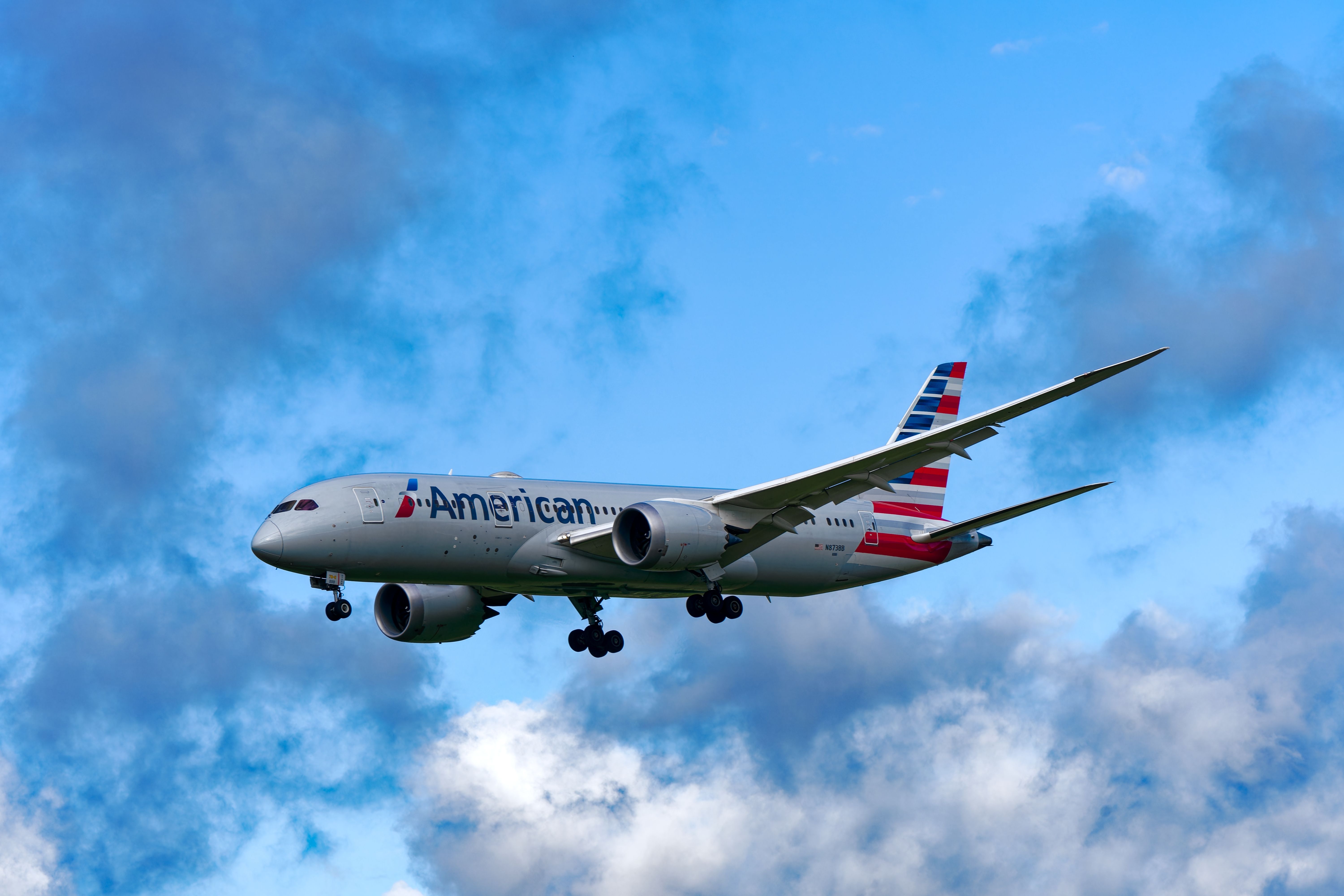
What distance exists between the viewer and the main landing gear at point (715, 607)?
46.4 meters

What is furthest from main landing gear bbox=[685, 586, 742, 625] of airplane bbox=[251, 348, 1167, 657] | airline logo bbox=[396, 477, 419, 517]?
airline logo bbox=[396, 477, 419, 517]

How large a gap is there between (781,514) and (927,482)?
999 cm

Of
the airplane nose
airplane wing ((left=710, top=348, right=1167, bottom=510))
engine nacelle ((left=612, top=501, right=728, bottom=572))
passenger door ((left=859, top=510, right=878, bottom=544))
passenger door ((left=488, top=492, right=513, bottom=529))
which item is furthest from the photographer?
passenger door ((left=859, top=510, right=878, bottom=544))

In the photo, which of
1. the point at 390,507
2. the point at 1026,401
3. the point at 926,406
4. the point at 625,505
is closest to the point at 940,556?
the point at 926,406

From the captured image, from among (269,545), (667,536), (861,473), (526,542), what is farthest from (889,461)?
(269,545)

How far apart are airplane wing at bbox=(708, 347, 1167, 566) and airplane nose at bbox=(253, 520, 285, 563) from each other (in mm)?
12557

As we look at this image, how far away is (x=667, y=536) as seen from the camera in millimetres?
42438

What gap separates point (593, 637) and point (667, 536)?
8232mm

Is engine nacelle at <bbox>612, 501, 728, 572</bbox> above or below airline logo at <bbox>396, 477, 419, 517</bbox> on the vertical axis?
below

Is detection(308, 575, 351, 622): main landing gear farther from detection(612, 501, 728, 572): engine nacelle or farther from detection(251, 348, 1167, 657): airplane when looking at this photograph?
detection(612, 501, 728, 572): engine nacelle

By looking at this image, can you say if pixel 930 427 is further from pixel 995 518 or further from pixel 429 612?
pixel 429 612

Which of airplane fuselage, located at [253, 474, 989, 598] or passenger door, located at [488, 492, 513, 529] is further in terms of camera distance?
passenger door, located at [488, 492, 513, 529]

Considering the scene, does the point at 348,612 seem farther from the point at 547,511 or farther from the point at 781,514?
the point at 781,514

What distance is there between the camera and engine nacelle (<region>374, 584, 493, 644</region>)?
49.7 m
